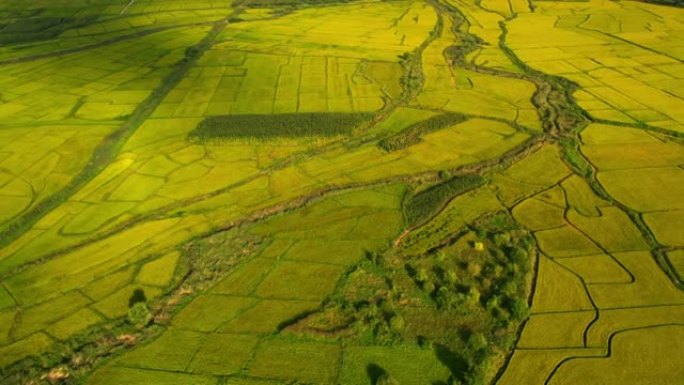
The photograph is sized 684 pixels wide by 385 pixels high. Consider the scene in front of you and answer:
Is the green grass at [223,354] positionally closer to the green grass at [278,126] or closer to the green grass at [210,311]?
the green grass at [210,311]

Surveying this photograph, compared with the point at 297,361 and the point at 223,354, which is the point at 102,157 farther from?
the point at 297,361

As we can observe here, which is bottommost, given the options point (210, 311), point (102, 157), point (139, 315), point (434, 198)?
point (210, 311)

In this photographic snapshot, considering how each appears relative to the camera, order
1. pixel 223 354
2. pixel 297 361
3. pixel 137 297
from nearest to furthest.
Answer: pixel 297 361
pixel 223 354
pixel 137 297

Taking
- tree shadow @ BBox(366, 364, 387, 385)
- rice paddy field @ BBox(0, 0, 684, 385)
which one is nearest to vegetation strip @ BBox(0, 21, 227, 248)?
rice paddy field @ BBox(0, 0, 684, 385)

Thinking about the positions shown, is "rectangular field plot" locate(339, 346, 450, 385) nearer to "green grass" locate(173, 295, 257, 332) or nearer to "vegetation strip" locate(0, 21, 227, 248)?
"green grass" locate(173, 295, 257, 332)

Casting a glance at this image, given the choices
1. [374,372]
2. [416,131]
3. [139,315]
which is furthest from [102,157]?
[374,372]

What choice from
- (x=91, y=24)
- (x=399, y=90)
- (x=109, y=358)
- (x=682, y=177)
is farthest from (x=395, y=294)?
(x=91, y=24)

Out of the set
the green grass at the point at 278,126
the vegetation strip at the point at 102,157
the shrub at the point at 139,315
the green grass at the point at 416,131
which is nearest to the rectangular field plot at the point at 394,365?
the shrub at the point at 139,315
